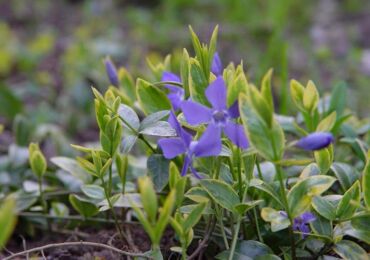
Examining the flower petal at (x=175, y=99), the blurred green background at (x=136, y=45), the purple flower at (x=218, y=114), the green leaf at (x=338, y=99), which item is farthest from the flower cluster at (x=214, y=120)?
the blurred green background at (x=136, y=45)

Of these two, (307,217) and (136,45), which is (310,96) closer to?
(307,217)

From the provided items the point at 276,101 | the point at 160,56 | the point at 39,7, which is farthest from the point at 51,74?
the point at 39,7

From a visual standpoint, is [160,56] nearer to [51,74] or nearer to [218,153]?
[51,74]

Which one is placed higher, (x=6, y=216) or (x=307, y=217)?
(x=6, y=216)

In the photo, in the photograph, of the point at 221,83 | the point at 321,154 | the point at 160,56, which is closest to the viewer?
the point at 221,83

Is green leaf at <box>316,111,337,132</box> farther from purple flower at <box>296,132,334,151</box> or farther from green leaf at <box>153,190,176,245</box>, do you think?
green leaf at <box>153,190,176,245</box>

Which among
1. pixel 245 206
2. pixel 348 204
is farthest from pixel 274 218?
pixel 348 204

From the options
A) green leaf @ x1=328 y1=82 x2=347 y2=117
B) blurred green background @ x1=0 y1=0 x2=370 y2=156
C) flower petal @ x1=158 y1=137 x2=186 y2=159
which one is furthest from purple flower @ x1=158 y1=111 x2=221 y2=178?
blurred green background @ x1=0 y1=0 x2=370 y2=156
